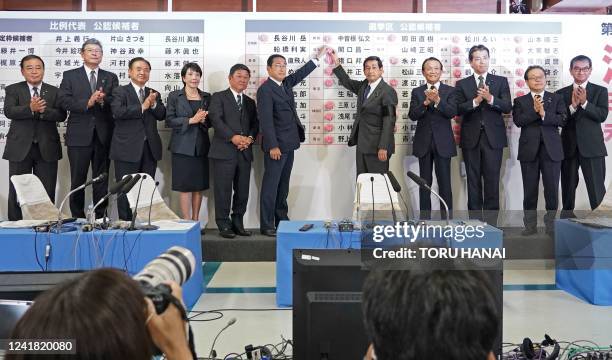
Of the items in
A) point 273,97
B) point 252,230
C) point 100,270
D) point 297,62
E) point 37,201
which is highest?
point 297,62

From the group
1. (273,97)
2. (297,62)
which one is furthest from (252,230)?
(297,62)

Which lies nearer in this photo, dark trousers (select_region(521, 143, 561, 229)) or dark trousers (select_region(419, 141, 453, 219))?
dark trousers (select_region(521, 143, 561, 229))

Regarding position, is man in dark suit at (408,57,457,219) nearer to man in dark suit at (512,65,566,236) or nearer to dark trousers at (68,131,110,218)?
man in dark suit at (512,65,566,236)

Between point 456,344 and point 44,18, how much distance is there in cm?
565

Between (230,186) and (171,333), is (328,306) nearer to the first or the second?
(171,333)

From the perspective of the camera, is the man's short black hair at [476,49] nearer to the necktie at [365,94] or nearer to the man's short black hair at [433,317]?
the necktie at [365,94]

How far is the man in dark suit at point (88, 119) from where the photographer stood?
16.6 feet

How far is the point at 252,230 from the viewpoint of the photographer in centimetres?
538

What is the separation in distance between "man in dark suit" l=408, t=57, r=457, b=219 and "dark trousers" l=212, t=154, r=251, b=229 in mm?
1657

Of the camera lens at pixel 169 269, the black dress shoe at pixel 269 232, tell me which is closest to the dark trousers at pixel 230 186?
the black dress shoe at pixel 269 232

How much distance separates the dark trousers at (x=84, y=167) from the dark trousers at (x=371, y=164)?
243 centimetres

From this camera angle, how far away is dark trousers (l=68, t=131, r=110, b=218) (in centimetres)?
512

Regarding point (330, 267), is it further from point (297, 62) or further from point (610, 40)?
point (610, 40)

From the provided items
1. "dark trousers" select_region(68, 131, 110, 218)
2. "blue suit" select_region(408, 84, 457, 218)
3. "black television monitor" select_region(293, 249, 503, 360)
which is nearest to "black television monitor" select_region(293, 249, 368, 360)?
"black television monitor" select_region(293, 249, 503, 360)
